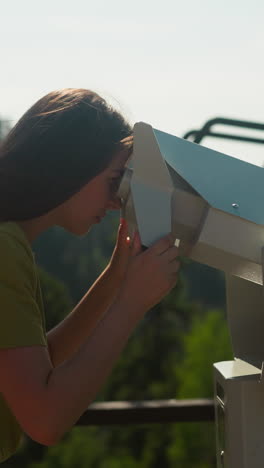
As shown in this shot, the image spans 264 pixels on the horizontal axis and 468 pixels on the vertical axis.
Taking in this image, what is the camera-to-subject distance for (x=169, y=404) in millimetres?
2398

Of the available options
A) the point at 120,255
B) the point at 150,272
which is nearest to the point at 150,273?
the point at 150,272

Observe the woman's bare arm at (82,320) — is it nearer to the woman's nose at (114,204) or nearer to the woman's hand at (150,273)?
the woman's nose at (114,204)

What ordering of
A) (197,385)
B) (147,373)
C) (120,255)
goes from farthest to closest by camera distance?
(147,373) → (197,385) → (120,255)

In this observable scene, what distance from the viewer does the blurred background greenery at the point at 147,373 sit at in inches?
765

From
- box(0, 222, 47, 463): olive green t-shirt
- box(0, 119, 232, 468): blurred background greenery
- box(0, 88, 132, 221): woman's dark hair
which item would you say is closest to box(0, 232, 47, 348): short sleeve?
box(0, 222, 47, 463): olive green t-shirt

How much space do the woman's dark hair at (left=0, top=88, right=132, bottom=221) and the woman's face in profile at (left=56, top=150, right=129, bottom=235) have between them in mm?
10

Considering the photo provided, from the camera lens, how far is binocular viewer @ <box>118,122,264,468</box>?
111 cm

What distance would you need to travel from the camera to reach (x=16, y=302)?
45.1 inches

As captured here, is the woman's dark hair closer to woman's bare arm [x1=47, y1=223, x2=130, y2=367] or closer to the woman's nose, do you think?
the woman's nose

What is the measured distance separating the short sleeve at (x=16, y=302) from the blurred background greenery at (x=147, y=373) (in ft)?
55.8

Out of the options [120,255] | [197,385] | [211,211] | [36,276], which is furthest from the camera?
[197,385]

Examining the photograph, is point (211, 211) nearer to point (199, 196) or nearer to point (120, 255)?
point (199, 196)

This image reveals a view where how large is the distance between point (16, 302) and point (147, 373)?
2084 centimetres

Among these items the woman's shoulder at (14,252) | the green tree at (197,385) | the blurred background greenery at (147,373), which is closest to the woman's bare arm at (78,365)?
the woman's shoulder at (14,252)
